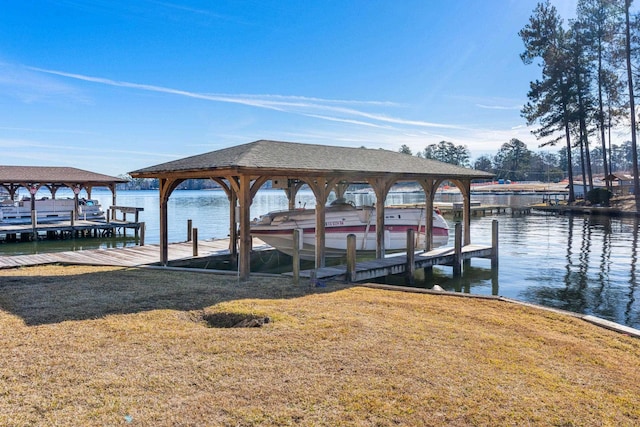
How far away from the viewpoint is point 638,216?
33188 mm

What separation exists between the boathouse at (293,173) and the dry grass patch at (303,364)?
291 centimetres

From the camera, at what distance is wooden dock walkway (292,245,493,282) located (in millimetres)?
10969

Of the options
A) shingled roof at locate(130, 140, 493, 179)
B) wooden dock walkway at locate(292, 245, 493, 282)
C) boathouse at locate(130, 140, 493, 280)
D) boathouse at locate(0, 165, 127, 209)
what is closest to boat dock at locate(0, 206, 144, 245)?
boathouse at locate(0, 165, 127, 209)

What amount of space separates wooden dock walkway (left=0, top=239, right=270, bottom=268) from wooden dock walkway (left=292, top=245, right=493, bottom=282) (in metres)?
4.92

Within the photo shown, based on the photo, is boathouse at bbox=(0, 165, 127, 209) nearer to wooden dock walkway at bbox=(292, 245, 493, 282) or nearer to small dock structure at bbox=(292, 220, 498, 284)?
wooden dock walkway at bbox=(292, 245, 493, 282)

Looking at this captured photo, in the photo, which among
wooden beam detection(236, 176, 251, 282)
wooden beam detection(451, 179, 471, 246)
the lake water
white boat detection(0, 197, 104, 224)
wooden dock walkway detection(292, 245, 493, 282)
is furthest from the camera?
white boat detection(0, 197, 104, 224)

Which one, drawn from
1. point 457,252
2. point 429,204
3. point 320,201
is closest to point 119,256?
point 320,201

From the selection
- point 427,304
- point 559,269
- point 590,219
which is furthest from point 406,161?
point 590,219

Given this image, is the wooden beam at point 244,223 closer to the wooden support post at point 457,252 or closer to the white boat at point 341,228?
the white boat at point 341,228

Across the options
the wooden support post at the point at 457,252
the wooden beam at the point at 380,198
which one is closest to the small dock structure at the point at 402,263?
the wooden support post at the point at 457,252

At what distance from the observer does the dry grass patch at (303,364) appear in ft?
13.2

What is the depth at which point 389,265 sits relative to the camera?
40.6 ft

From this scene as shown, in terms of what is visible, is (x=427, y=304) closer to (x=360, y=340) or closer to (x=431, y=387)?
(x=360, y=340)

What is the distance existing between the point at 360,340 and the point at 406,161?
10238 millimetres
